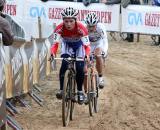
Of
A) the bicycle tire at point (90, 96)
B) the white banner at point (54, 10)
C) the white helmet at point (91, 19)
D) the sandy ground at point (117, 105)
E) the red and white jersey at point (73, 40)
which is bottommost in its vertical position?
the sandy ground at point (117, 105)

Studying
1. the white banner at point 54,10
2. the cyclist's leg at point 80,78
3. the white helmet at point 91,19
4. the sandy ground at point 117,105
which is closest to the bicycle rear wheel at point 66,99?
the sandy ground at point 117,105

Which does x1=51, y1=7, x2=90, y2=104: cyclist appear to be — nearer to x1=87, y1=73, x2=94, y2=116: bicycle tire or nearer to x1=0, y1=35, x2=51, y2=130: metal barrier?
x1=87, y1=73, x2=94, y2=116: bicycle tire

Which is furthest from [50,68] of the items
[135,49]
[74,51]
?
[135,49]

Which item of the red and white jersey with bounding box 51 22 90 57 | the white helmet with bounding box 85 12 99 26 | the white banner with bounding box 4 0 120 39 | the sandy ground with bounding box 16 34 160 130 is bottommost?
the sandy ground with bounding box 16 34 160 130

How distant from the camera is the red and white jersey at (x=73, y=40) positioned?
9.66 m

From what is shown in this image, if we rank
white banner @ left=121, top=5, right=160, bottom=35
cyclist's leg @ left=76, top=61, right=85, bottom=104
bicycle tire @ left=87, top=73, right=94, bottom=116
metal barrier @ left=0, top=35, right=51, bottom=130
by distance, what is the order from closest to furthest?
metal barrier @ left=0, top=35, right=51, bottom=130, cyclist's leg @ left=76, top=61, right=85, bottom=104, bicycle tire @ left=87, top=73, right=94, bottom=116, white banner @ left=121, top=5, right=160, bottom=35

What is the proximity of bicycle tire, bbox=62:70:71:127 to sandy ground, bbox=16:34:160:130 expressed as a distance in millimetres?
153

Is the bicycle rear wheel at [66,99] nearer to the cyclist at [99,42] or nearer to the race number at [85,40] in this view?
the race number at [85,40]

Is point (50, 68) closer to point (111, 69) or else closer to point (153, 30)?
point (111, 69)

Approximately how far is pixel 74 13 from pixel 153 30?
13.8m

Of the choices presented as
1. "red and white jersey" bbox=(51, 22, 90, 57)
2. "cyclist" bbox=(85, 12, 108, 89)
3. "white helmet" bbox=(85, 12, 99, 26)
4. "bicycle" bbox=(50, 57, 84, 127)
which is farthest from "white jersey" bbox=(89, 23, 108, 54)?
"bicycle" bbox=(50, 57, 84, 127)

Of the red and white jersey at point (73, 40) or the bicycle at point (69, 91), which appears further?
the red and white jersey at point (73, 40)

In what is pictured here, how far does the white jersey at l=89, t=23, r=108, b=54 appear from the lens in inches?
461

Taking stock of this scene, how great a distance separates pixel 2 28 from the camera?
7.71 metres
